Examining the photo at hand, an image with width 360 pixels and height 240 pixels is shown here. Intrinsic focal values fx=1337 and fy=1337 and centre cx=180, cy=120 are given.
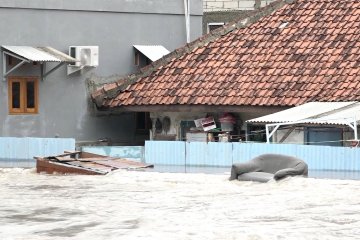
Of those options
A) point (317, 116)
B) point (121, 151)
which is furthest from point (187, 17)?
point (317, 116)

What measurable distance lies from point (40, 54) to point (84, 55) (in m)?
1.37

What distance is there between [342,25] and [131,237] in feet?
42.6

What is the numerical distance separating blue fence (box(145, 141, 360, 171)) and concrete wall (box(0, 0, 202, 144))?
405cm

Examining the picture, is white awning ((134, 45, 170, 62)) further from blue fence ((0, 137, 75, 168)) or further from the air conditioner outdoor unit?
blue fence ((0, 137, 75, 168))

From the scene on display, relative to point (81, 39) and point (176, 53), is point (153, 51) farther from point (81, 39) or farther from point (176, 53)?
point (81, 39)

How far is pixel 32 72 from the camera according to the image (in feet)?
103

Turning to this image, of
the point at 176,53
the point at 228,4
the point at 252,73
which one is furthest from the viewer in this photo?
the point at 228,4

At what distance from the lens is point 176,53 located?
32.8 meters

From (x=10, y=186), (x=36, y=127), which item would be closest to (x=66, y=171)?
(x=10, y=186)

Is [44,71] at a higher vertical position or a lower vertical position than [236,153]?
higher

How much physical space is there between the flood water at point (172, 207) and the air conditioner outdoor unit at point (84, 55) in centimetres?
369

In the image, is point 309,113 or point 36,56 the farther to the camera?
point 36,56

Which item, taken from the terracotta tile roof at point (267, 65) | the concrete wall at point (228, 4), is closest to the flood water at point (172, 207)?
the terracotta tile roof at point (267, 65)

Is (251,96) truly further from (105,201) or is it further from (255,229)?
(255,229)
